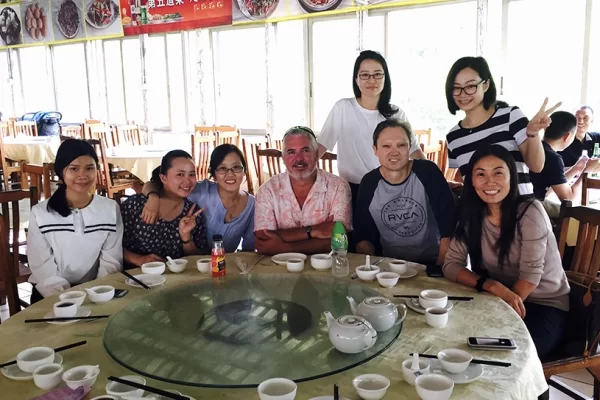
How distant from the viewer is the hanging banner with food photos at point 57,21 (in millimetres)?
8164

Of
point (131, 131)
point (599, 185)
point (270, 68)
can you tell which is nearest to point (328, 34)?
point (270, 68)

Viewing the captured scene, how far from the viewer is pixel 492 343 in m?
1.36

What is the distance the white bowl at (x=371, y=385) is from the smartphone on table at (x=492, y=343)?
30cm

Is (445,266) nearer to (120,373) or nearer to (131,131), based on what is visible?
(120,373)

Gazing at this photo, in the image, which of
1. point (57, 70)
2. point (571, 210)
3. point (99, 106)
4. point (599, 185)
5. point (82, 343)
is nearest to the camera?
point (82, 343)

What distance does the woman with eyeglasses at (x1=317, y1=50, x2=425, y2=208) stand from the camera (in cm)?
281

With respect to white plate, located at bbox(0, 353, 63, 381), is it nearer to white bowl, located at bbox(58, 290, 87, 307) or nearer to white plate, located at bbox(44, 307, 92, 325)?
white plate, located at bbox(44, 307, 92, 325)

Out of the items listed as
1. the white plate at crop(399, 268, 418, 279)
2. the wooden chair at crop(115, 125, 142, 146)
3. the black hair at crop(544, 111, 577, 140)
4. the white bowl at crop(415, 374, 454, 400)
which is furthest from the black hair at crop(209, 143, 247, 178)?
the wooden chair at crop(115, 125, 142, 146)

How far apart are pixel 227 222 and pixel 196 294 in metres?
0.81

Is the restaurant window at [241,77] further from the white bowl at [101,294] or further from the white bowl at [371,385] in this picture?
the white bowl at [371,385]

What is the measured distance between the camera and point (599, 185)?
2.87 m

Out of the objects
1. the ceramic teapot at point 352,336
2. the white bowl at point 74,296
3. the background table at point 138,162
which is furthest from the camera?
the background table at point 138,162

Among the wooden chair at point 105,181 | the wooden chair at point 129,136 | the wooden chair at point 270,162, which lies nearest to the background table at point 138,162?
the wooden chair at point 105,181

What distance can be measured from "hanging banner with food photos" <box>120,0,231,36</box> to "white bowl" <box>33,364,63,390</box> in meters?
6.08
